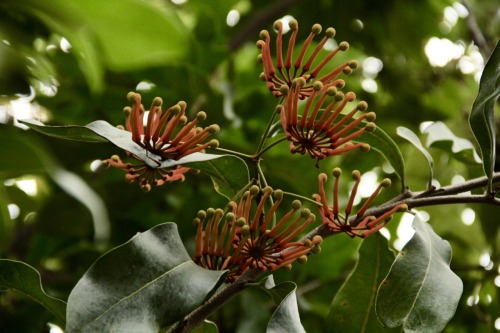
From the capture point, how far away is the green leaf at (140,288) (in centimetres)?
69

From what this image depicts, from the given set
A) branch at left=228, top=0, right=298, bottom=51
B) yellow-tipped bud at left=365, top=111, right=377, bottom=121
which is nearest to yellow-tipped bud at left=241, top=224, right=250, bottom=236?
yellow-tipped bud at left=365, top=111, right=377, bottom=121

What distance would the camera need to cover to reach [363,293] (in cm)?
109

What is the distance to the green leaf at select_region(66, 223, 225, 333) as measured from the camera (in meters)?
0.69

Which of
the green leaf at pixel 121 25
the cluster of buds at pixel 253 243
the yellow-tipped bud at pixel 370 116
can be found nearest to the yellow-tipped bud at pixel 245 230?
the cluster of buds at pixel 253 243

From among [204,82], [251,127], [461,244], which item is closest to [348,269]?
[461,244]

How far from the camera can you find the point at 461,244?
174 centimetres

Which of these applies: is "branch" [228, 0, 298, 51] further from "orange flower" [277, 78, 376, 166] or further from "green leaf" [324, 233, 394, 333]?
"orange flower" [277, 78, 376, 166]

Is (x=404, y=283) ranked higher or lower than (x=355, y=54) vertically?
higher

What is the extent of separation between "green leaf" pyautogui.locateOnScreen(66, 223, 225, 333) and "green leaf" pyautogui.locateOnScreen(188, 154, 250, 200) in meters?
0.19

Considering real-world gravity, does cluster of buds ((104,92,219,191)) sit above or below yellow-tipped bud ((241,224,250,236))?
above

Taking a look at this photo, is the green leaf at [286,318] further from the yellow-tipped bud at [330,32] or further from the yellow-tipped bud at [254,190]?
the yellow-tipped bud at [330,32]

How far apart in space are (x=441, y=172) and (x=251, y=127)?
0.54 meters

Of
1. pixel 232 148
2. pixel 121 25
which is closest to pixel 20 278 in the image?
pixel 121 25

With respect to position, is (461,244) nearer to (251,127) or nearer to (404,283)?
(251,127)
